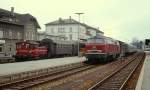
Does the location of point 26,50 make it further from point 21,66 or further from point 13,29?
point 13,29

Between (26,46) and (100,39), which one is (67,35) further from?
(100,39)

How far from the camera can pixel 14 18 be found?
202ft

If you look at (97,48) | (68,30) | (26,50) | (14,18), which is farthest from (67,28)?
(97,48)

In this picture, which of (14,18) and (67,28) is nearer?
(14,18)

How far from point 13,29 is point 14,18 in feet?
14.2

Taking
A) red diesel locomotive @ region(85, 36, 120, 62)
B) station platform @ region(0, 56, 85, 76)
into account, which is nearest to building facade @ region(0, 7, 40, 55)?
station platform @ region(0, 56, 85, 76)

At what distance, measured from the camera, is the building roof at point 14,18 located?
56578mm

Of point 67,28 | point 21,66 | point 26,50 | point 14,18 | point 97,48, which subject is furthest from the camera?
point 67,28

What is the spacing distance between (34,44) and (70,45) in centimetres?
1733

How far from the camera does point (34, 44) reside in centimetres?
4109

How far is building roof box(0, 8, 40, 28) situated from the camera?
186 ft

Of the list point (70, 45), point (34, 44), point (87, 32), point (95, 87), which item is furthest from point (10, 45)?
point (87, 32)

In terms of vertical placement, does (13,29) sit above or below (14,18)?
below

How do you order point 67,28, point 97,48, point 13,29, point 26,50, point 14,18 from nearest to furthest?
point 97,48 < point 26,50 < point 13,29 < point 14,18 < point 67,28
